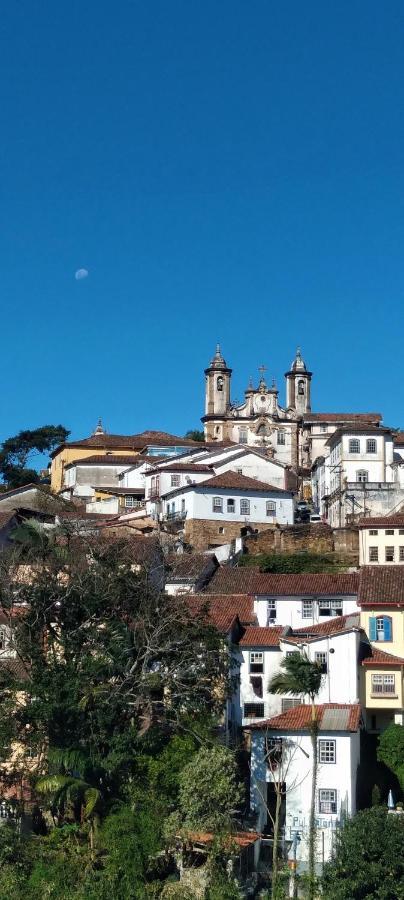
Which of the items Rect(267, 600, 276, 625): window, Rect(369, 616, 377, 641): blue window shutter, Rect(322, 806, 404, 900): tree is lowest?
Rect(322, 806, 404, 900): tree

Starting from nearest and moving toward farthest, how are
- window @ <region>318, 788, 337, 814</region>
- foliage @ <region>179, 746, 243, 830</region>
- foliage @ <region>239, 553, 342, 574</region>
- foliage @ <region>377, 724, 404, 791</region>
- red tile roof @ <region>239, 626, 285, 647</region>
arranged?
foliage @ <region>179, 746, 243, 830</region>
window @ <region>318, 788, 337, 814</region>
foliage @ <region>377, 724, 404, 791</region>
red tile roof @ <region>239, 626, 285, 647</region>
foliage @ <region>239, 553, 342, 574</region>

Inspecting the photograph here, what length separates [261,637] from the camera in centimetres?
4303

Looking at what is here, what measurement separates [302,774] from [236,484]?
3301 centimetres

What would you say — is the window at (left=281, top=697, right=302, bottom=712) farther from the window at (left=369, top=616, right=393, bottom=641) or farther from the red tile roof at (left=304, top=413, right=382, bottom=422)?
the red tile roof at (left=304, top=413, right=382, bottom=422)

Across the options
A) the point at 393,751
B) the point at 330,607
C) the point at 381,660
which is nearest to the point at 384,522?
the point at 330,607

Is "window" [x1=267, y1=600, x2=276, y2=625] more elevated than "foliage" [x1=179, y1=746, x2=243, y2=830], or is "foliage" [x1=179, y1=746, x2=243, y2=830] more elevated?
"window" [x1=267, y1=600, x2=276, y2=625]

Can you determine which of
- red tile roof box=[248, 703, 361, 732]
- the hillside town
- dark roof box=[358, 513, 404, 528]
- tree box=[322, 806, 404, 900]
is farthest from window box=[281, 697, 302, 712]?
dark roof box=[358, 513, 404, 528]

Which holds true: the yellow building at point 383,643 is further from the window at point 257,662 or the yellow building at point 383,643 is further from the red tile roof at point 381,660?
the window at point 257,662

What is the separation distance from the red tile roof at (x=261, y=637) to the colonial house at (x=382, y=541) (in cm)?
1618

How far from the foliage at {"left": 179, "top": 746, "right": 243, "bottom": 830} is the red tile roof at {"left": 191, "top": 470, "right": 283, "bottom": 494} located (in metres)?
34.0

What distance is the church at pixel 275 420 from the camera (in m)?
92.9

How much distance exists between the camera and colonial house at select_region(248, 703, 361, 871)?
36.1 meters

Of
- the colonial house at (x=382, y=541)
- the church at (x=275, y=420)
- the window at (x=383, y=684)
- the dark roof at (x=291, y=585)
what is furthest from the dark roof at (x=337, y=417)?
the window at (x=383, y=684)

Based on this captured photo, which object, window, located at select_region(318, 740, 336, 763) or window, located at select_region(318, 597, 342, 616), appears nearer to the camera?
window, located at select_region(318, 740, 336, 763)
